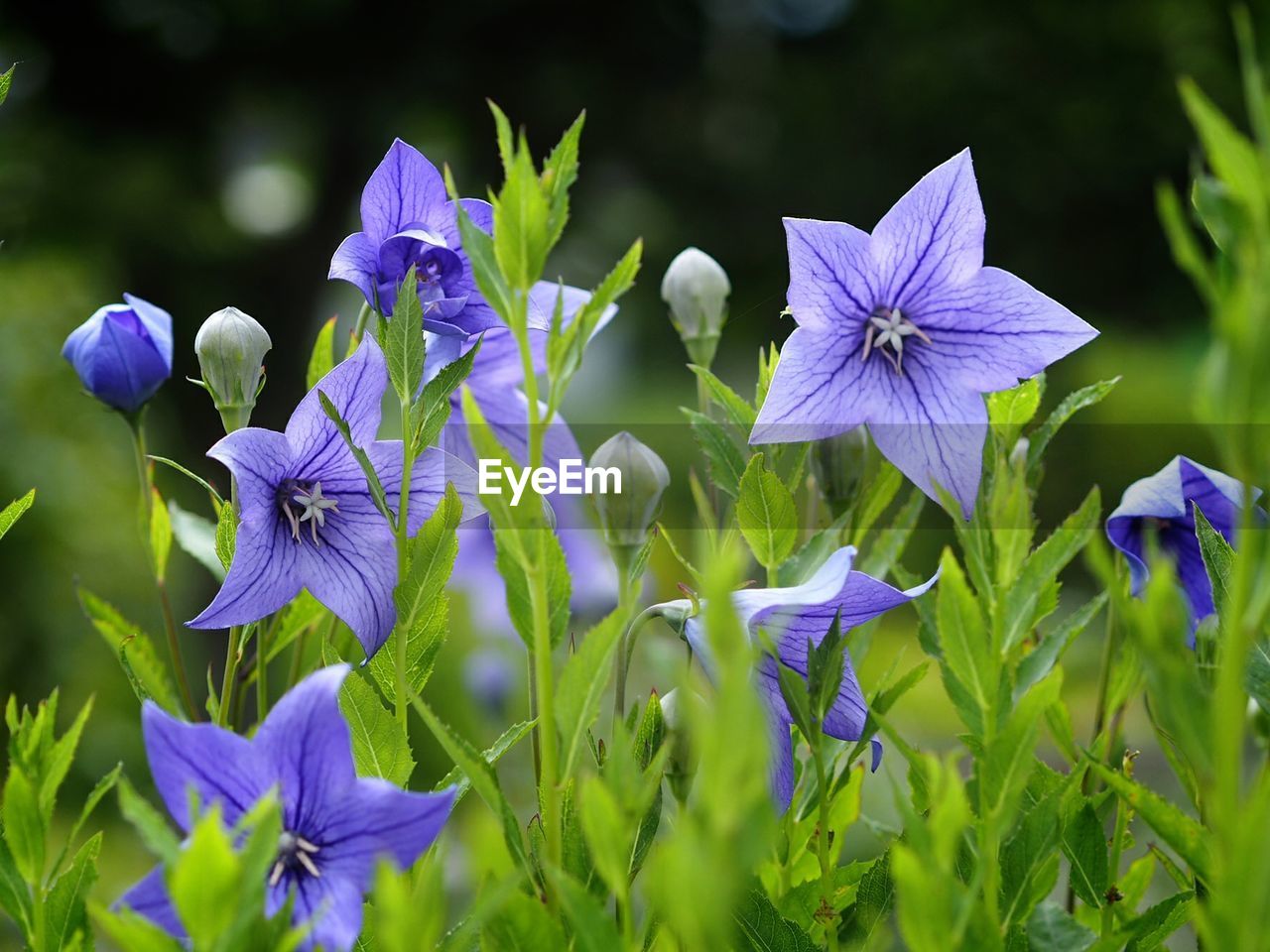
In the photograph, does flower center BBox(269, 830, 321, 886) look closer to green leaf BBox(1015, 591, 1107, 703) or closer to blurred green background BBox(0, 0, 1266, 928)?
green leaf BBox(1015, 591, 1107, 703)

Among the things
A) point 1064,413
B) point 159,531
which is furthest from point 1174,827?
point 159,531

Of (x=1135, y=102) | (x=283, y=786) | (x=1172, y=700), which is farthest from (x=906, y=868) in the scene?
(x=1135, y=102)

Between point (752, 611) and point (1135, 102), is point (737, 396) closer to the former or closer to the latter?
point (752, 611)

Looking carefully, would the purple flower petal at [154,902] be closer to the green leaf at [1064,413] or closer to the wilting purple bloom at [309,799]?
the wilting purple bloom at [309,799]

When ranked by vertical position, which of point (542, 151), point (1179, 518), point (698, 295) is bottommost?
point (1179, 518)

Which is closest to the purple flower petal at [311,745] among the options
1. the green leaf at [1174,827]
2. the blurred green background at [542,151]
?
the green leaf at [1174,827]

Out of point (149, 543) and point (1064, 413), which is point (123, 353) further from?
point (1064, 413)

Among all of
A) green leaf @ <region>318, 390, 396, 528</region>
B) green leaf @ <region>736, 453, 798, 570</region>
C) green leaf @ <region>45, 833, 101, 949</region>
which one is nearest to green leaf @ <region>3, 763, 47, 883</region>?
green leaf @ <region>45, 833, 101, 949</region>
